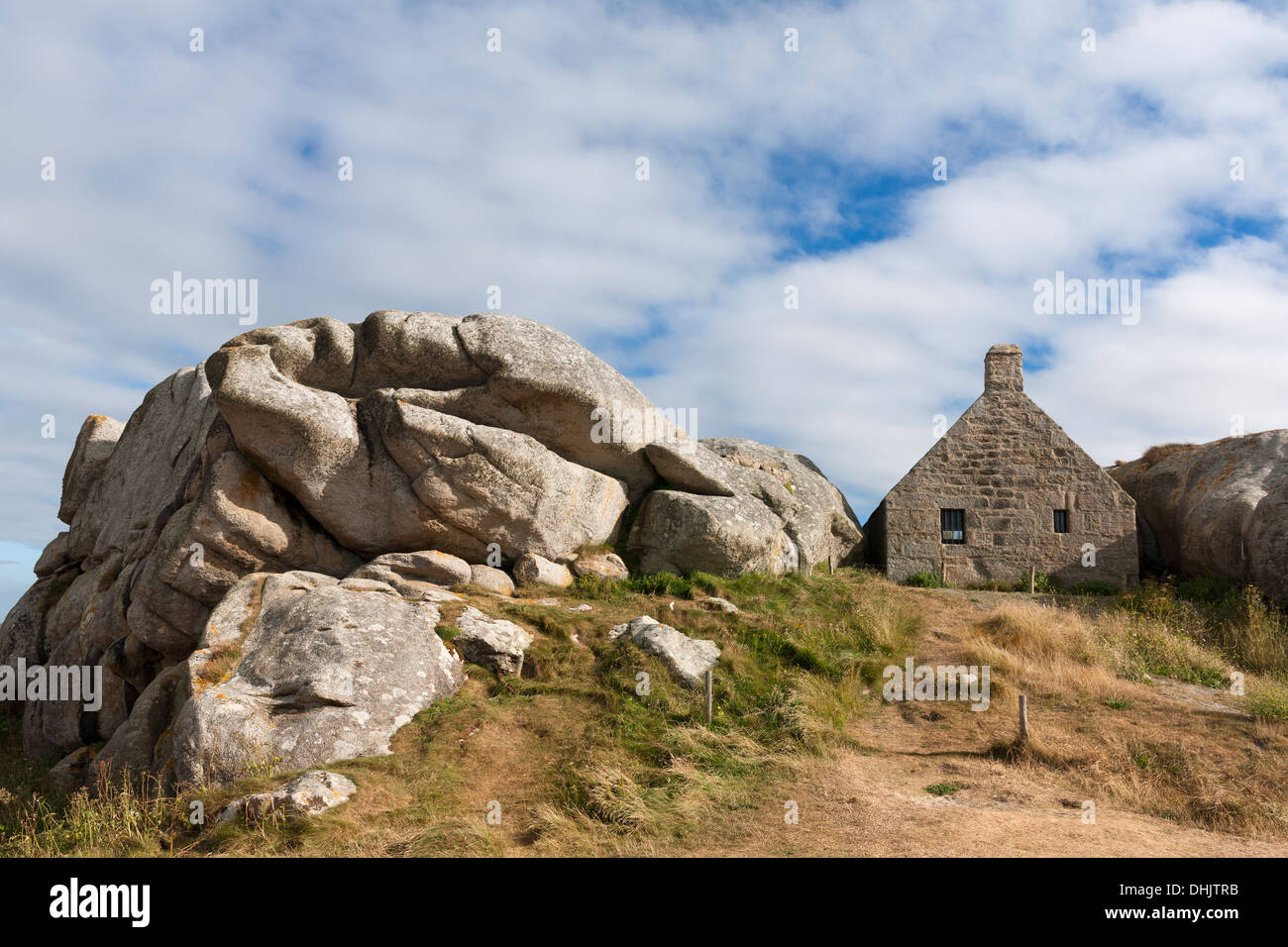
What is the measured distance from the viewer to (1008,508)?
2112cm

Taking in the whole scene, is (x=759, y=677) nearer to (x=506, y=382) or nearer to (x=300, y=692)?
(x=300, y=692)

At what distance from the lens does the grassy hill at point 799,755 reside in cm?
852

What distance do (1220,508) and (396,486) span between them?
19.4m

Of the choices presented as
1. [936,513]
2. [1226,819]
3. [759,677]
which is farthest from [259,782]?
[936,513]

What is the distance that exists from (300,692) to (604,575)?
289 inches

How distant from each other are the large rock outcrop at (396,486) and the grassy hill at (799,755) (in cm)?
166

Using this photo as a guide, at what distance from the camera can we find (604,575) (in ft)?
55.3

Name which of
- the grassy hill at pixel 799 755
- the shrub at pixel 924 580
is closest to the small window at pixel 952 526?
the shrub at pixel 924 580

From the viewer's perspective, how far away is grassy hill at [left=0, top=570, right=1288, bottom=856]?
8.52m

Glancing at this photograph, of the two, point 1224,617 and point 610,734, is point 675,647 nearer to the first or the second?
point 610,734

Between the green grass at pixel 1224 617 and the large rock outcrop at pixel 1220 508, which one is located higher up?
the large rock outcrop at pixel 1220 508

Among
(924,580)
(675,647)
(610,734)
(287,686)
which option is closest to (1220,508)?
(924,580)

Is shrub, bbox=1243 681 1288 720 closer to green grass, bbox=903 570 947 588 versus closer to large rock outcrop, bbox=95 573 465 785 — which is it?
green grass, bbox=903 570 947 588

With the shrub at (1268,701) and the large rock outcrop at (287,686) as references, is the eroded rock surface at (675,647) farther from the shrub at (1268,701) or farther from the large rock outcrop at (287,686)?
the shrub at (1268,701)
